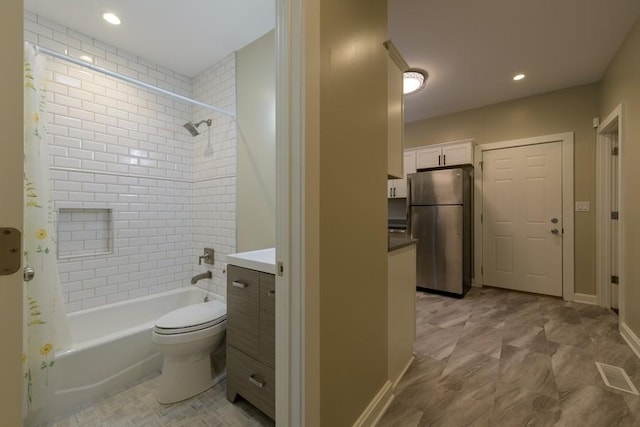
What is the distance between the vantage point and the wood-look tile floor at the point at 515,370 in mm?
1464

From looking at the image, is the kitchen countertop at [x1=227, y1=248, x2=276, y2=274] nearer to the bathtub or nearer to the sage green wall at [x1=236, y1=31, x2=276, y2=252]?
the sage green wall at [x1=236, y1=31, x2=276, y2=252]

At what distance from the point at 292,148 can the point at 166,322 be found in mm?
1382

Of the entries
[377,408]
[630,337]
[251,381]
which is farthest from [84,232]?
[630,337]

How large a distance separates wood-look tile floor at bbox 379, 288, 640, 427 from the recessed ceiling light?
3.29 meters

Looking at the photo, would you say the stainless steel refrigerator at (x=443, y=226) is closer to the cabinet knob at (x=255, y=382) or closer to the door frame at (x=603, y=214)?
the door frame at (x=603, y=214)

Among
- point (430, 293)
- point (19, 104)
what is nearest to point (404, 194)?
point (430, 293)

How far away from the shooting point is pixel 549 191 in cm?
337

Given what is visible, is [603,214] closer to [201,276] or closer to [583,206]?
[583,206]

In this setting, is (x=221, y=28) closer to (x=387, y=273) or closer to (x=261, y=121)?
(x=261, y=121)

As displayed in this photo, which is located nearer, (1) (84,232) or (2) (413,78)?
(1) (84,232)

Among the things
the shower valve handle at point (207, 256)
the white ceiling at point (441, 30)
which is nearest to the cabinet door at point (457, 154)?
the white ceiling at point (441, 30)

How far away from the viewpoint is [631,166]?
7.21 feet

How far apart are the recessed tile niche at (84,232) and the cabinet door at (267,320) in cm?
187

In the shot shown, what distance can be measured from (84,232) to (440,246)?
3.84m
